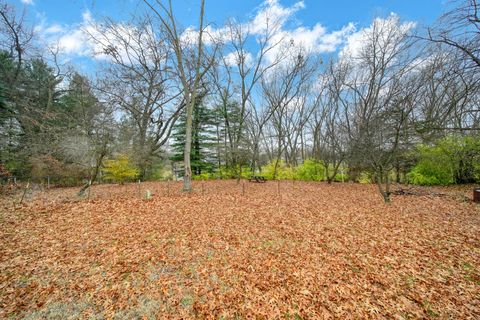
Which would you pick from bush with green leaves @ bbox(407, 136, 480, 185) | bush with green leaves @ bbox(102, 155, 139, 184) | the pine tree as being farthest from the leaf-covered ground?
the pine tree

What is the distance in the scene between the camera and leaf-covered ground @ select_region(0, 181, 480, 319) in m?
2.31

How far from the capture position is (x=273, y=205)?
22.4ft

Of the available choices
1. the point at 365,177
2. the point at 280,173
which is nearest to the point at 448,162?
the point at 365,177

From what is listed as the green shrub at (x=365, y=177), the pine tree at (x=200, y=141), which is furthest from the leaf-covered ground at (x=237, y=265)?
the pine tree at (x=200, y=141)

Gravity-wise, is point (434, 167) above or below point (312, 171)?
above

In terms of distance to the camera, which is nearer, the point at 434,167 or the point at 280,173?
the point at 434,167

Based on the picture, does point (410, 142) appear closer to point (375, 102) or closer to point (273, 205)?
point (375, 102)

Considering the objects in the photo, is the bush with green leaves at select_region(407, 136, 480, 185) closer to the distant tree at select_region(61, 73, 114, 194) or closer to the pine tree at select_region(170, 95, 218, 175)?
the pine tree at select_region(170, 95, 218, 175)

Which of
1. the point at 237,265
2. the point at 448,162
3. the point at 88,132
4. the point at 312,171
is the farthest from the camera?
the point at 312,171

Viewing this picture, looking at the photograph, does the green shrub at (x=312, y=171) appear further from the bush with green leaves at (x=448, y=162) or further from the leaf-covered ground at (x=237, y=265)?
the leaf-covered ground at (x=237, y=265)

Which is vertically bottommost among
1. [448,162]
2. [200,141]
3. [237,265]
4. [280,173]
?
[237,265]

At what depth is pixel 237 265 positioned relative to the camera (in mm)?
3150

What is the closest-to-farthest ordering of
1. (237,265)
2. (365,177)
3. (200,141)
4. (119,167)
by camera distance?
(237,265) → (119,167) → (365,177) → (200,141)

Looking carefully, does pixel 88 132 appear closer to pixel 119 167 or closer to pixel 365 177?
pixel 119 167
